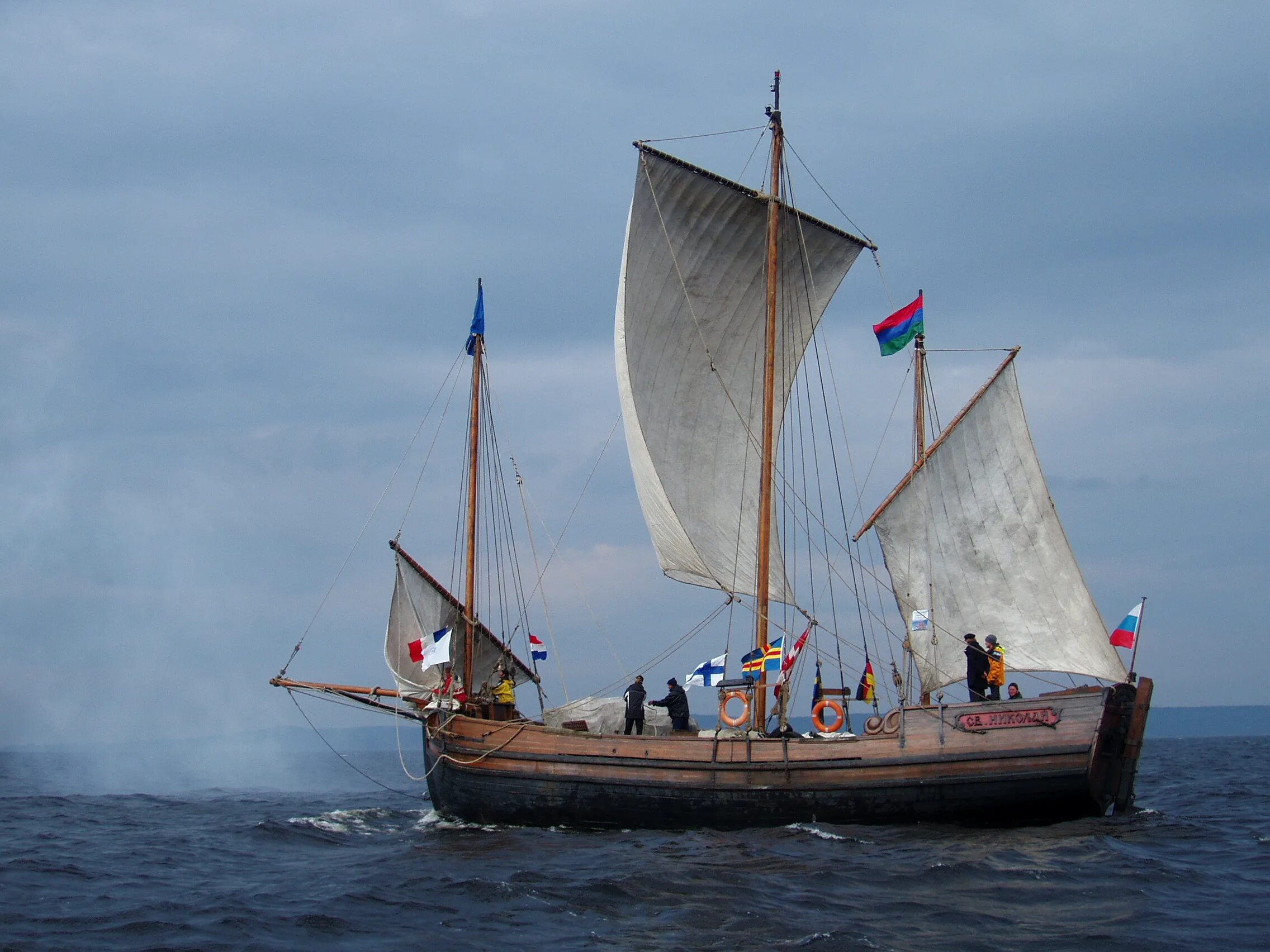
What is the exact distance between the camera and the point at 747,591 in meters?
27.1

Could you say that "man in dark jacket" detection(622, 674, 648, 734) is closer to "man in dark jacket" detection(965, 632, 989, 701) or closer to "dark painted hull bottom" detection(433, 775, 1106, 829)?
"dark painted hull bottom" detection(433, 775, 1106, 829)

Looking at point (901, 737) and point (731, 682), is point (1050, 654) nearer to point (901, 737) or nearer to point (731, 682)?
point (901, 737)

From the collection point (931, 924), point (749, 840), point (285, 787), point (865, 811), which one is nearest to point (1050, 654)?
point (865, 811)

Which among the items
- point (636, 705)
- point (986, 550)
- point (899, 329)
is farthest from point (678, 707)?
point (899, 329)

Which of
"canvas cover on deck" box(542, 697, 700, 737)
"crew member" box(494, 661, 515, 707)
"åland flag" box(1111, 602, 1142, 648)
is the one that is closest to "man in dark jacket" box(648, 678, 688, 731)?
"canvas cover on deck" box(542, 697, 700, 737)

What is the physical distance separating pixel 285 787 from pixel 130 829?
2483 centimetres

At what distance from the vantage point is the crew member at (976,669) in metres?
23.7

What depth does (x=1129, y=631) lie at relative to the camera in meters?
22.7

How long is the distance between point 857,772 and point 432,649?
1108 cm

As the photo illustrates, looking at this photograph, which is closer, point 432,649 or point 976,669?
point 976,669

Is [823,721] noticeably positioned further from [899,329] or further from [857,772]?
[899,329]

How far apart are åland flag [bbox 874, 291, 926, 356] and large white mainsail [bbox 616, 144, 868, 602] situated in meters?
2.78

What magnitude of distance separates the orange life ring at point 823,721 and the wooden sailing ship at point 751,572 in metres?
0.43

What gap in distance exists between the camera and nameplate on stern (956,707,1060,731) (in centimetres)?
2067
